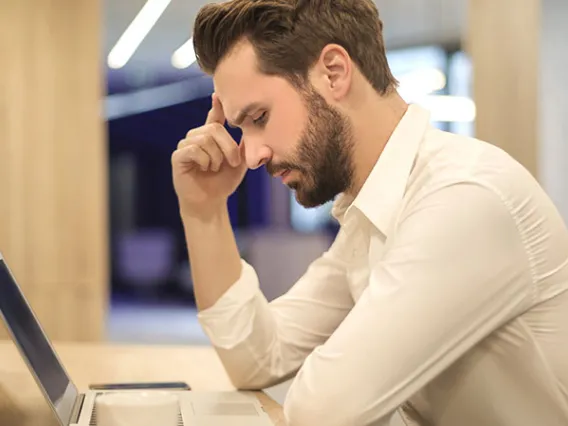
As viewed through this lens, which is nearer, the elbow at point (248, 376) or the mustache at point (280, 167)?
the mustache at point (280, 167)

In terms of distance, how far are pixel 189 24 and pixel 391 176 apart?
14.0ft

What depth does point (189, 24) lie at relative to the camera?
5227 millimetres

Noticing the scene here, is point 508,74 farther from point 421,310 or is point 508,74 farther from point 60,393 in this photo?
point 60,393

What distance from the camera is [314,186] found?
1.32 meters

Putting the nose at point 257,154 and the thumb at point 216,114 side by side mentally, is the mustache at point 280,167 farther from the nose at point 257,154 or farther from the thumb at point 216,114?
the thumb at point 216,114

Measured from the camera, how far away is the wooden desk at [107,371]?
3.80 ft

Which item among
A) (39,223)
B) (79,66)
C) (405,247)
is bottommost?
(39,223)

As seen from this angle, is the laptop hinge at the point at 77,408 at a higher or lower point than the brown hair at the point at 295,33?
lower

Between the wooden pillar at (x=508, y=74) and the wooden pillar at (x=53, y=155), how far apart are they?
6.04 ft

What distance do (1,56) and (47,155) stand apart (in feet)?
1.67

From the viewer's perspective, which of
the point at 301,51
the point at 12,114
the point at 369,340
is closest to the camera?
the point at 369,340

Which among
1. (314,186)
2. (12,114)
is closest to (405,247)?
(314,186)

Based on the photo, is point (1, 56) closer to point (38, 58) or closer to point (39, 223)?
point (38, 58)

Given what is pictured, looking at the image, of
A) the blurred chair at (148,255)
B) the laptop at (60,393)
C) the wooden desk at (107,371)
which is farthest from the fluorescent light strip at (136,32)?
the laptop at (60,393)
